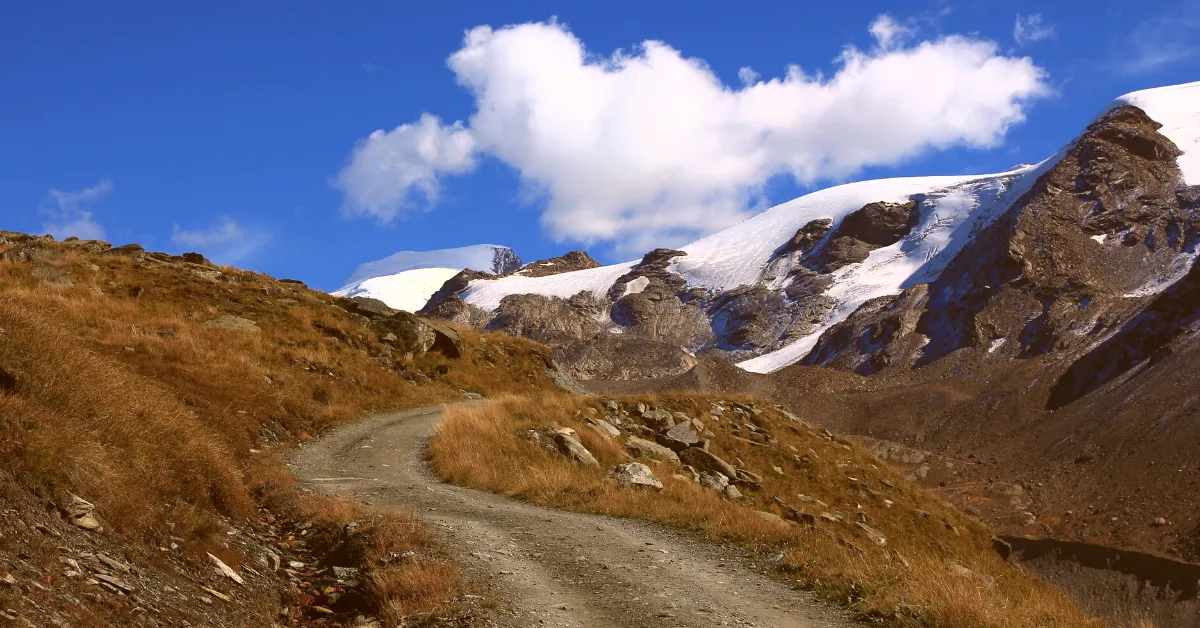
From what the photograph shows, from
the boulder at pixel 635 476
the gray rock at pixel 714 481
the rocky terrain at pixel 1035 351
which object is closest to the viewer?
the boulder at pixel 635 476

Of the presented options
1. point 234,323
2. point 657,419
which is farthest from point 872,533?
point 234,323

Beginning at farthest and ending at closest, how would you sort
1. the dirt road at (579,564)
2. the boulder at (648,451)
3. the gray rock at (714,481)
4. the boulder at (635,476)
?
the boulder at (648,451) → the gray rock at (714,481) → the boulder at (635,476) → the dirt road at (579,564)

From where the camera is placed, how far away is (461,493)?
49.5 feet

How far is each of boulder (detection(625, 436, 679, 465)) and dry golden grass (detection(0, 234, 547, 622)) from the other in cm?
785

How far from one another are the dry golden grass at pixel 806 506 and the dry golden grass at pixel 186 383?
14.6 ft

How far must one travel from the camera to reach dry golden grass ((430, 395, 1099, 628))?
8.92 m

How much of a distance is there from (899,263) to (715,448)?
616 ft

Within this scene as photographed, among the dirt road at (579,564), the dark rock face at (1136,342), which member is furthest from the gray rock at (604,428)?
the dark rock face at (1136,342)

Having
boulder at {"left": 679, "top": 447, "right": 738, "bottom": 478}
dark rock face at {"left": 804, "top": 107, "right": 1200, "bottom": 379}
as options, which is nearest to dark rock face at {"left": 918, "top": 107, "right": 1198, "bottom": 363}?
dark rock face at {"left": 804, "top": 107, "right": 1200, "bottom": 379}

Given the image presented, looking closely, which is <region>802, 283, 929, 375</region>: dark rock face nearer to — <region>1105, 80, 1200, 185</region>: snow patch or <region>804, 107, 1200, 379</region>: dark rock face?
<region>804, 107, 1200, 379</region>: dark rock face

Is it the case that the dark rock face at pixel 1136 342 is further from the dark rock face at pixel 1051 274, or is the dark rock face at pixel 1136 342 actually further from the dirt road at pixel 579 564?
the dirt road at pixel 579 564

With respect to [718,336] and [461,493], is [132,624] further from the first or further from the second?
[718,336]

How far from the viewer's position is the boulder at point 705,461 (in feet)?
73.6

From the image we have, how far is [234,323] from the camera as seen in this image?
88.4 feet
